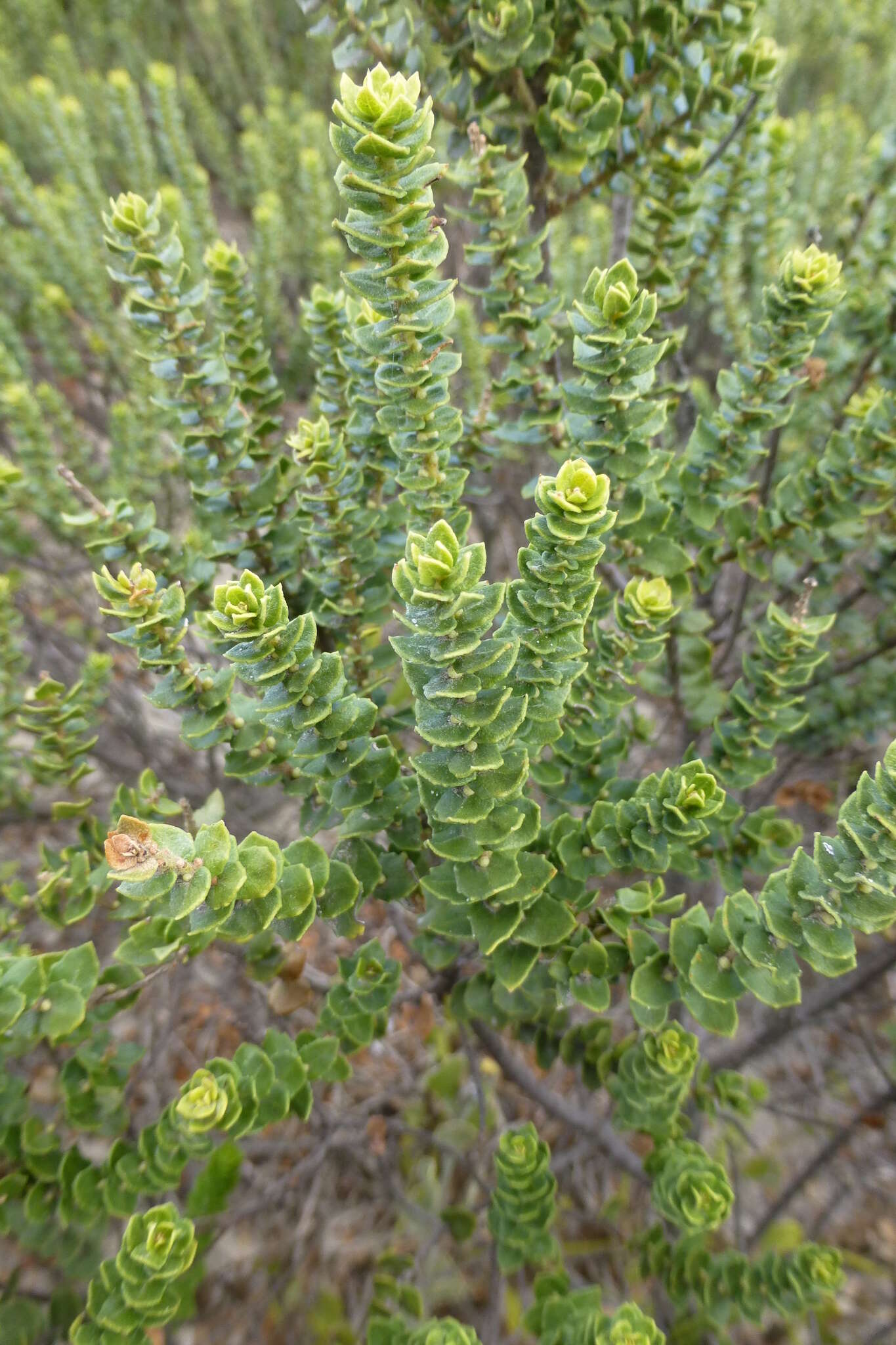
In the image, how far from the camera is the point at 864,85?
4.15 meters

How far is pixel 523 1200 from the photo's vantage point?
1.40 meters

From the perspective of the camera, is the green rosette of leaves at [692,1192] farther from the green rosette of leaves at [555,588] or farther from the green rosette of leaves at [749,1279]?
the green rosette of leaves at [555,588]

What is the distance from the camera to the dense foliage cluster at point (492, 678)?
0.95 m

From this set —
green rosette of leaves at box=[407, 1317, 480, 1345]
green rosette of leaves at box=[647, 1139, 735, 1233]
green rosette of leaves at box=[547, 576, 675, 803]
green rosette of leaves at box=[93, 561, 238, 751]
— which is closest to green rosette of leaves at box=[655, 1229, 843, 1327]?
green rosette of leaves at box=[647, 1139, 735, 1233]

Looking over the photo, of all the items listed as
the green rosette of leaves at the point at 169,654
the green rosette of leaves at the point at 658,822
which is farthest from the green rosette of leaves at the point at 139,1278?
the green rosette of leaves at the point at 658,822

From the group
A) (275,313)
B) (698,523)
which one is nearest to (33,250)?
(275,313)

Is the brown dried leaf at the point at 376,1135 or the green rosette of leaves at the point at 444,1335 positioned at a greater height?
the green rosette of leaves at the point at 444,1335

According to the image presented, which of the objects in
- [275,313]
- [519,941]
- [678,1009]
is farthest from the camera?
[275,313]

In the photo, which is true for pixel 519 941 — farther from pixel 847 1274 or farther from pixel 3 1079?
pixel 847 1274

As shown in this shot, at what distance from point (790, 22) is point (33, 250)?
4.12 metres

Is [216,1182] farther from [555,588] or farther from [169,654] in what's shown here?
[555,588]

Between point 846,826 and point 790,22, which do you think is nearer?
point 846,826

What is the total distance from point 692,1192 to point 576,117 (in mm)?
1764

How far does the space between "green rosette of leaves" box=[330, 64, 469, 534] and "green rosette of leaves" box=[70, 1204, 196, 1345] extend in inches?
41.6
